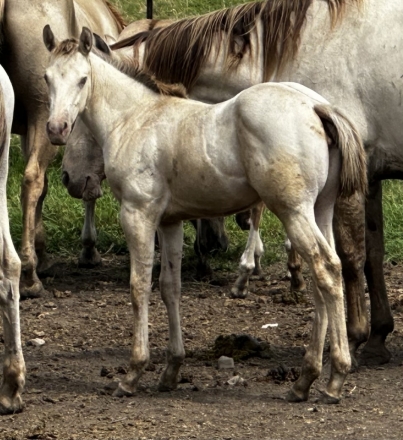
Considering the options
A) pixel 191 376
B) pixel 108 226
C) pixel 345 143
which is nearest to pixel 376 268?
pixel 191 376

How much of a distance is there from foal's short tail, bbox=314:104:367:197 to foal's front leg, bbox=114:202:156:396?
100 centimetres

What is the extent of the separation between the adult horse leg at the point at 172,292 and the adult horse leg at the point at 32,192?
2663mm

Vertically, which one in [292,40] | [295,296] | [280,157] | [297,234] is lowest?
[295,296]

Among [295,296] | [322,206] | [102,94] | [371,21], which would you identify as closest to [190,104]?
[102,94]

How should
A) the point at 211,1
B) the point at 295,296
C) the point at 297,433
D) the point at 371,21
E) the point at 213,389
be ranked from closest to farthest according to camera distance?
the point at 297,433, the point at 213,389, the point at 371,21, the point at 295,296, the point at 211,1

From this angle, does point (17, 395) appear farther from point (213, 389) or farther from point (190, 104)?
point (190, 104)

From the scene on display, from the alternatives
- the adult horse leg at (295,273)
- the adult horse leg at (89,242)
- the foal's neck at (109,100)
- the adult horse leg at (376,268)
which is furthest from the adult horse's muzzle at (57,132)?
the adult horse leg at (89,242)

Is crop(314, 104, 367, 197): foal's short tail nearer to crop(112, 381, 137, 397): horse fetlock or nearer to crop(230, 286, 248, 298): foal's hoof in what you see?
crop(112, 381, 137, 397): horse fetlock

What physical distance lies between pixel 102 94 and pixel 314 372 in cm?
183

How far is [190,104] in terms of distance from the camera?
5.74 m

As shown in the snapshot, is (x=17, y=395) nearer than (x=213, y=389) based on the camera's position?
Yes

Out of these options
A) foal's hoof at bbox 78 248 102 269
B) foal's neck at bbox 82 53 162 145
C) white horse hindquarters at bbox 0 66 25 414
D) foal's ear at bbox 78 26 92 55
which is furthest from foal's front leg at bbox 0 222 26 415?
foal's hoof at bbox 78 248 102 269

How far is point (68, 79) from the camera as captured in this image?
5633 mm

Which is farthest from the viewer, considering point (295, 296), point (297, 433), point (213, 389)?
point (295, 296)
